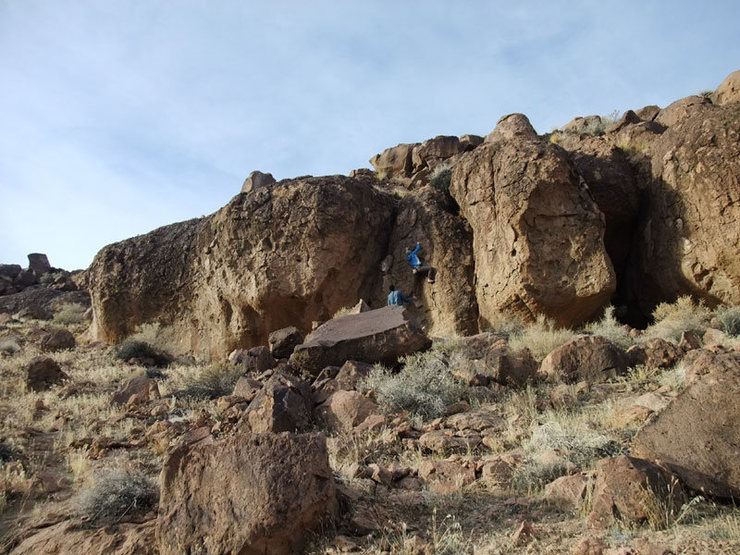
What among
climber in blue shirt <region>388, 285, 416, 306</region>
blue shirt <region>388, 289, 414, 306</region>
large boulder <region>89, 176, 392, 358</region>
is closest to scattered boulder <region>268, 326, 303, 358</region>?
climber in blue shirt <region>388, 285, 416, 306</region>

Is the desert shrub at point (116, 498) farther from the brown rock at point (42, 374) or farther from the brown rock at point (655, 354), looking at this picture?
the brown rock at point (42, 374)

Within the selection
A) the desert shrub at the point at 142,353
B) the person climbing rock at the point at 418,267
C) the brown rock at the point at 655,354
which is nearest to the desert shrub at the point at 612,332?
the brown rock at the point at 655,354

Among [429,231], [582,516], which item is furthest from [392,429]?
[429,231]

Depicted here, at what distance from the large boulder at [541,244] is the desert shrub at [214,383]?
18.0 feet

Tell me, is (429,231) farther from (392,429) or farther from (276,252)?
(392,429)

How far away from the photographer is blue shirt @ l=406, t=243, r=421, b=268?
512 inches

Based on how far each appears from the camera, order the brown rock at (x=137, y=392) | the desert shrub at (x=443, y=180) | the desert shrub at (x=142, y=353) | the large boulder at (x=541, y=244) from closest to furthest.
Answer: the brown rock at (x=137, y=392) → the large boulder at (x=541, y=244) → the desert shrub at (x=142, y=353) → the desert shrub at (x=443, y=180)

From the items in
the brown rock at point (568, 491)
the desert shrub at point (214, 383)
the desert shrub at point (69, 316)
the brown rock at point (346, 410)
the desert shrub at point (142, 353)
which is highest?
the desert shrub at point (69, 316)

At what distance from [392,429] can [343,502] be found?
6.10 ft

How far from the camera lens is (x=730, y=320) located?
29.2 ft

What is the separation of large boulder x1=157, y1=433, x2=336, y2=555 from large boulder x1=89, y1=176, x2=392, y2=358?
31.6 feet

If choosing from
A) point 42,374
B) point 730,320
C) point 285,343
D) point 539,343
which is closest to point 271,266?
point 285,343

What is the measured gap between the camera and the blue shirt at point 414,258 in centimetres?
1301

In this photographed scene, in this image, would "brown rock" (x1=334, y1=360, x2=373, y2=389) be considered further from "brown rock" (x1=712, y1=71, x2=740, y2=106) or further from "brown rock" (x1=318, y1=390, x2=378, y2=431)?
"brown rock" (x1=712, y1=71, x2=740, y2=106)
